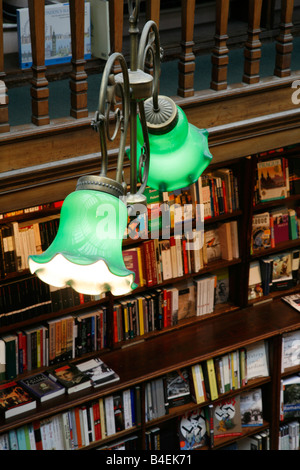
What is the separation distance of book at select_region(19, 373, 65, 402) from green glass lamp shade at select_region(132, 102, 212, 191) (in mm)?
2017

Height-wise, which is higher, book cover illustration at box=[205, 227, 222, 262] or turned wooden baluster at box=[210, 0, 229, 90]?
turned wooden baluster at box=[210, 0, 229, 90]

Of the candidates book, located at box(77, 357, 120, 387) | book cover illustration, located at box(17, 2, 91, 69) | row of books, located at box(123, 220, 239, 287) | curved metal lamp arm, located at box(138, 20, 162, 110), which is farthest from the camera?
row of books, located at box(123, 220, 239, 287)

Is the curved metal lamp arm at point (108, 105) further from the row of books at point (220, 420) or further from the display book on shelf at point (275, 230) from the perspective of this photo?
the row of books at point (220, 420)

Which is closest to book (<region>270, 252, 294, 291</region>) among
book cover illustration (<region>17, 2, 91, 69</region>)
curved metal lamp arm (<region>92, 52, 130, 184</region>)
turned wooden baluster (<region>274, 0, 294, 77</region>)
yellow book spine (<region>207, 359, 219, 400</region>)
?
yellow book spine (<region>207, 359, 219, 400</region>)

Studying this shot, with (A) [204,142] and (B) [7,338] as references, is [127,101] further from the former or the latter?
(B) [7,338]

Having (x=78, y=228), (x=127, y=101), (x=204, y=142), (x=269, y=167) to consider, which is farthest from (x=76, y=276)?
(x=269, y=167)

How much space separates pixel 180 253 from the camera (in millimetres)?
3973

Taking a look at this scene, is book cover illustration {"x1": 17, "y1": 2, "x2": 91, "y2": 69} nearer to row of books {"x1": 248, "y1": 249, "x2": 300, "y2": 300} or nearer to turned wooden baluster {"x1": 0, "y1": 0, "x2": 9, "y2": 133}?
turned wooden baluster {"x1": 0, "y1": 0, "x2": 9, "y2": 133}

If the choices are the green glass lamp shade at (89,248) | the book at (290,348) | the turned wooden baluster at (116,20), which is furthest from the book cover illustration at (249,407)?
the green glass lamp shade at (89,248)

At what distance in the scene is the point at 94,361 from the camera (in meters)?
3.87

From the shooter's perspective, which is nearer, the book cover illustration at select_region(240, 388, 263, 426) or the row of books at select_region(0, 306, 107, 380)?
the row of books at select_region(0, 306, 107, 380)

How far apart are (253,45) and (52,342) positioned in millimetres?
1860

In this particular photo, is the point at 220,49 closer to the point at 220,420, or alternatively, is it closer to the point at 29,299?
the point at 29,299

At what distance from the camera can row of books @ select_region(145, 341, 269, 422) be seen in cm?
395
